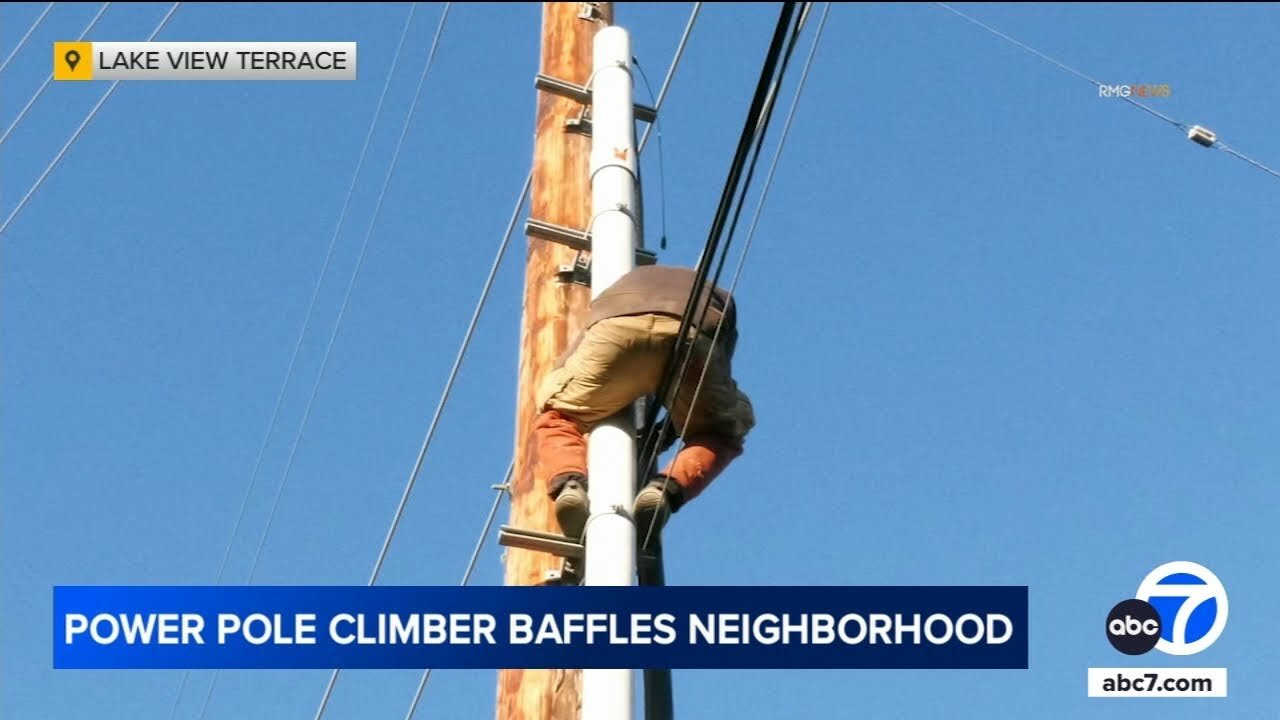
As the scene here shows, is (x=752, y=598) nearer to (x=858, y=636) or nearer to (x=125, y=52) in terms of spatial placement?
(x=858, y=636)

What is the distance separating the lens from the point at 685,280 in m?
7.37

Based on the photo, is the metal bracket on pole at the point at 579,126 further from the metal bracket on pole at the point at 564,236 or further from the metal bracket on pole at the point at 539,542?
the metal bracket on pole at the point at 539,542

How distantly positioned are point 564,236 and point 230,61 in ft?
7.85

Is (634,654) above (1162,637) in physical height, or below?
below

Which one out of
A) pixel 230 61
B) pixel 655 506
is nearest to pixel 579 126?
pixel 230 61

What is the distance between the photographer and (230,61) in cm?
948

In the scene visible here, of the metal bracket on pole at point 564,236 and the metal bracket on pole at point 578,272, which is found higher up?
the metal bracket on pole at point 564,236

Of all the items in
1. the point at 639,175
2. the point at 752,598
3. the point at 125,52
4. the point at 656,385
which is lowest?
the point at 752,598

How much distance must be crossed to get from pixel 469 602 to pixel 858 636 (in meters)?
1.49

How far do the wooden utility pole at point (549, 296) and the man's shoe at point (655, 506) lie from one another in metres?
0.36

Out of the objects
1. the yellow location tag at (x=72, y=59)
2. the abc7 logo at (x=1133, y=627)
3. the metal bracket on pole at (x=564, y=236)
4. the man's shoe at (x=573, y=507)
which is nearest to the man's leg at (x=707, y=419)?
the man's shoe at (x=573, y=507)

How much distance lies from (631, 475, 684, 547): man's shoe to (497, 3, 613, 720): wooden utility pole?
14.2 inches

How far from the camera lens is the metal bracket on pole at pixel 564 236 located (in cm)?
795

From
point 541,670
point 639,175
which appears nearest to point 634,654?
point 541,670
